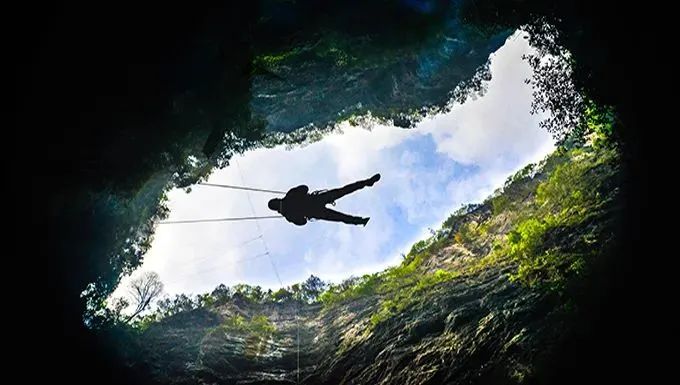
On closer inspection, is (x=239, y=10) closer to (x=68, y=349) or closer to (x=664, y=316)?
A: (x=68, y=349)

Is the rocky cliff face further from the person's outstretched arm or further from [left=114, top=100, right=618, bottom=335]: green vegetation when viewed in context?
the person's outstretched arm

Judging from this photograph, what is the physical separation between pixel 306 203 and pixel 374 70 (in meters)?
9.06

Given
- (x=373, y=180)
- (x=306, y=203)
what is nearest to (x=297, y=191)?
(x=306, y=203)

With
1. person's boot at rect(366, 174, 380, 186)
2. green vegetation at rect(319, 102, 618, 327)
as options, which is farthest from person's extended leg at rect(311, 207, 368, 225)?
green vegetation at rect(319, 102, 618, 327)

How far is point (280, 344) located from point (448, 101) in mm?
12589

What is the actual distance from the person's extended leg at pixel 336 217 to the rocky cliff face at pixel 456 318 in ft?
11.4

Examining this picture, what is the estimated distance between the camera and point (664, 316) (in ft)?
25.4

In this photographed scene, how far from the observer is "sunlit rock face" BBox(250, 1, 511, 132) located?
15.1m

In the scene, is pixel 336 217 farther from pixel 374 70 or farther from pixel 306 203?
pixel 374 70

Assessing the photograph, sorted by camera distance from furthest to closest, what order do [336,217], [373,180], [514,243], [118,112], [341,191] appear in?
[514,243], [336,217], [341,191], [373,180], [118,112]

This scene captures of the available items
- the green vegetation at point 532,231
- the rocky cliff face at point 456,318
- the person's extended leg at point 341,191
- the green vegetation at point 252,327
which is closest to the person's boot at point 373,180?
the person's extended leg at point 341,191

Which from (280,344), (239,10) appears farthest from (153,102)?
(280,344)

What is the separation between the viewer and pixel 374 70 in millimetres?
18297

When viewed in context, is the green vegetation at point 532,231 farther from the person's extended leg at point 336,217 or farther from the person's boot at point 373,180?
the person's boot at point 373,180
